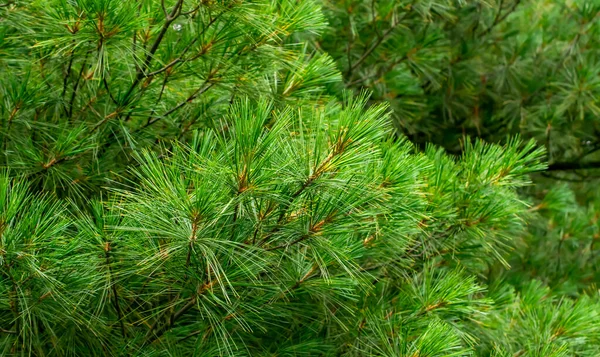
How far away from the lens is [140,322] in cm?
138

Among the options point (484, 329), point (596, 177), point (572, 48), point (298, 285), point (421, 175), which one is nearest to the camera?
point (298, 285)

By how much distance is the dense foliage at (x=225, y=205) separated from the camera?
1.24m

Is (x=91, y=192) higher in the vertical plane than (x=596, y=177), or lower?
higher

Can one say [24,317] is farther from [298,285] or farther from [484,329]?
[484,329]

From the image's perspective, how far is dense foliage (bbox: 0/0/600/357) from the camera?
49.0 inches

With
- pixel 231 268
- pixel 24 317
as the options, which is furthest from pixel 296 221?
pixel 24 317

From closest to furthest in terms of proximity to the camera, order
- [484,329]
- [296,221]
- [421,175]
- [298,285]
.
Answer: [296,221], [298,285], [421,175], [484,329]

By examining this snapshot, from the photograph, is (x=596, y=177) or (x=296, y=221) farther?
(x=596, y=177)

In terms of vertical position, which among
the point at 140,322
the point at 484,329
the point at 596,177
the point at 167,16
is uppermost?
the point at 167,16

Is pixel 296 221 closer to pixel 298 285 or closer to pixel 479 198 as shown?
pixel 298 285

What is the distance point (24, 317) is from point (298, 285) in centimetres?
41

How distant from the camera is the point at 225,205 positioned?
120 cm

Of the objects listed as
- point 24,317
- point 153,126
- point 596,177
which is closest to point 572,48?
point 596,177

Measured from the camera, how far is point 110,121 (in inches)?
61.4
